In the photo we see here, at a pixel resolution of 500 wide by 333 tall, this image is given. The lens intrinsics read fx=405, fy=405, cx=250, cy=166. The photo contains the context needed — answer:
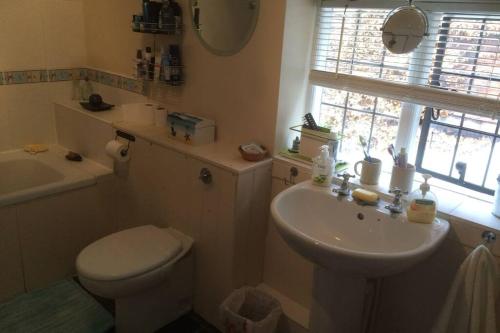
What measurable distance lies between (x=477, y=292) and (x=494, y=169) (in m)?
0.56

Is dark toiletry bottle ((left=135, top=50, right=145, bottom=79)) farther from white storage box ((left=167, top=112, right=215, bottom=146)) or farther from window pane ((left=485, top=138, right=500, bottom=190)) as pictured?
window pane ((left=485, top=138, right=500, bottom=190))

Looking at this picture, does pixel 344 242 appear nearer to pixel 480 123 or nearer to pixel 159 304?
pixel 480 123

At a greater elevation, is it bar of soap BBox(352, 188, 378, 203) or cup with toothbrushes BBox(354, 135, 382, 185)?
cup with toothbrushes BBox(354, 135, 382, 185)

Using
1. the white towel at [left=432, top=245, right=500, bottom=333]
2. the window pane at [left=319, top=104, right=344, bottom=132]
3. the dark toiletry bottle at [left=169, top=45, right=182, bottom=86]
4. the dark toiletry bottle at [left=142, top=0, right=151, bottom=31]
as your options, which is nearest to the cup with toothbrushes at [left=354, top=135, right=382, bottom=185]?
the window pane at [left=319, top=104, right=344, bottom=132]

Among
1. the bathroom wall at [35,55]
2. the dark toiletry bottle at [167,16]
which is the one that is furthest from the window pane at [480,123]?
the bathroom wall at [35,55]

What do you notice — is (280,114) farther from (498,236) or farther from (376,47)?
(498,236)

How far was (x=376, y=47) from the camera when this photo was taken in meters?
1.74

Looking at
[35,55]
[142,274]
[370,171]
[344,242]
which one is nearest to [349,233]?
[344,242]

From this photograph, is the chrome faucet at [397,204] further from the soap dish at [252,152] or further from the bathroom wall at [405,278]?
the soap dish at [252,152]

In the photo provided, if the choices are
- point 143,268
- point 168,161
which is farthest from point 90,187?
point 143,268

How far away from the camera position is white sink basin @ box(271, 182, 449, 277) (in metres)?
1.21

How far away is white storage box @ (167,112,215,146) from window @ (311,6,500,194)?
1.79 feet

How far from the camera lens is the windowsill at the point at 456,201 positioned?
1422mm

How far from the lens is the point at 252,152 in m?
1.82
